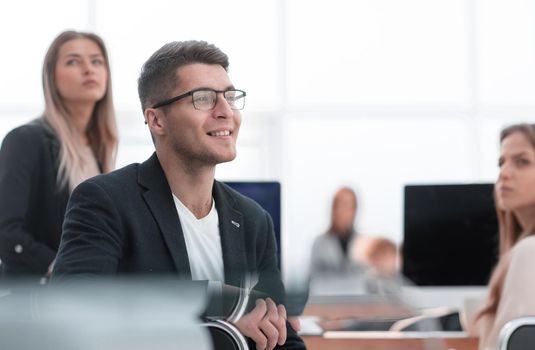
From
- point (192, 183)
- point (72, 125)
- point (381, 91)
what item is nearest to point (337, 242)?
point (72, 125)

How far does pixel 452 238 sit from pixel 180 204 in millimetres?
612

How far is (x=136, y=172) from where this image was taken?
87 centimetres

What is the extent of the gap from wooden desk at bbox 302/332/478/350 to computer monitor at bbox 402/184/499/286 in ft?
0.34

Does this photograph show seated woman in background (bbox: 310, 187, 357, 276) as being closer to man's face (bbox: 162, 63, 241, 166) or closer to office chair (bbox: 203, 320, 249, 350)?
man's face (bbox: 162, 63, 241, 166)

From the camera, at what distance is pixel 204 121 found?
2.75ft

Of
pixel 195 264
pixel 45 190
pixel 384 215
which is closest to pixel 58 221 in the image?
pixel 45 190

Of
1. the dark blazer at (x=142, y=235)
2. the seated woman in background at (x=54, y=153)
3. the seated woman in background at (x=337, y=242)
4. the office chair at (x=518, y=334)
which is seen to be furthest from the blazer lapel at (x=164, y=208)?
the seated woman in background at (x=337, y=242)

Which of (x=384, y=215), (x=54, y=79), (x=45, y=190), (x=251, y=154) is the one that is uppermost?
(x=54, y=79)

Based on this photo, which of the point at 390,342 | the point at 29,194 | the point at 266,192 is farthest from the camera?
the point at 266,192

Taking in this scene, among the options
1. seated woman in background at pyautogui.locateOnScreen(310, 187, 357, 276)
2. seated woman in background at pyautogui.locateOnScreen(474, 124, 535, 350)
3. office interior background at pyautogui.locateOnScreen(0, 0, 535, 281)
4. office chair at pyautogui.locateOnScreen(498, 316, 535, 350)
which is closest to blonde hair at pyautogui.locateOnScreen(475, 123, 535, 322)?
seated woman in background at pyautogui.locateOnScreen(474, 124, 535, 350)

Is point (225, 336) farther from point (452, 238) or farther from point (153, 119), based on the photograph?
Result: point (452, 238)

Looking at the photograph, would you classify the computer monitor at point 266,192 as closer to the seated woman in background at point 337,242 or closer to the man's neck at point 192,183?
the man's neck at point 192,183

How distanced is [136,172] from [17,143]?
0.78 feet

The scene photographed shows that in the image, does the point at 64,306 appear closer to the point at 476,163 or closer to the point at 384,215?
the point at 384,215
